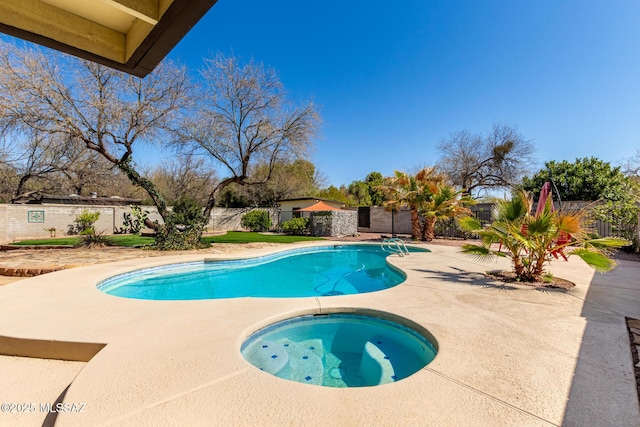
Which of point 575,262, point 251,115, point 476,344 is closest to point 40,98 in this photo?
point 251,115

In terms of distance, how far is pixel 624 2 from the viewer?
7.83 meters

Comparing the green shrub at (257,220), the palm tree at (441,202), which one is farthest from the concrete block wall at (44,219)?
the palm tree at (441,202)

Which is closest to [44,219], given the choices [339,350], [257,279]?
[257,279]

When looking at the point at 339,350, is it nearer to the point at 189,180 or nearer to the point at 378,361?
the point at 378,361

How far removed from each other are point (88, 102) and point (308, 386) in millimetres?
12130

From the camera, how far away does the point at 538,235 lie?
531 centimetres

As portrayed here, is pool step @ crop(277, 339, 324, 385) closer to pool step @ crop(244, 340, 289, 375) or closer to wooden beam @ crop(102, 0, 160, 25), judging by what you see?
pool step @ crop(244, 340, 289, 375)

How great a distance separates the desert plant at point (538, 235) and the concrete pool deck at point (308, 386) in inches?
34.0

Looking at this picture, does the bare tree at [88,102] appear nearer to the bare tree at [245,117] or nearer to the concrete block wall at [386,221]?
the bare tree at [245,117]

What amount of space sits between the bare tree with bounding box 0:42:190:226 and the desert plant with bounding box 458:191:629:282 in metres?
11.5

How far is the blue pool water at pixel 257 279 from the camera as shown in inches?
255

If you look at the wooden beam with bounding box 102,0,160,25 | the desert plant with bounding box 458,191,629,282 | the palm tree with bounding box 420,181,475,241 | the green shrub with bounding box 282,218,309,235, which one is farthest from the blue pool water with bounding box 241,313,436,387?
the green shrub with bounding box 282,218,309,235

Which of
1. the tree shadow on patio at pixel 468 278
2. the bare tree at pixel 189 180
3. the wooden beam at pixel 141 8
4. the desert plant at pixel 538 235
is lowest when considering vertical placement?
the tree shadow on patio at pixel 468 278

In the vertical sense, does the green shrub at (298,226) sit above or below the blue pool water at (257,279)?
above
